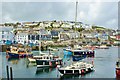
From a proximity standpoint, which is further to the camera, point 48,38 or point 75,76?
point 48,38

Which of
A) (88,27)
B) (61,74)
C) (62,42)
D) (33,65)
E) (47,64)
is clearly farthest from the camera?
(88,27)

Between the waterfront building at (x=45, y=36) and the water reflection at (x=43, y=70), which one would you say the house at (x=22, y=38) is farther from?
the water reflection at (x=43, y=70)

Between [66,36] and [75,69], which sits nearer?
[75,69]

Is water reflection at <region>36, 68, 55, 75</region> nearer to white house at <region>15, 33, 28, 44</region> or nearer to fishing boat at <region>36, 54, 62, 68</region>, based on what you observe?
fishing boat at <region>36, 54, 62, 68</region>

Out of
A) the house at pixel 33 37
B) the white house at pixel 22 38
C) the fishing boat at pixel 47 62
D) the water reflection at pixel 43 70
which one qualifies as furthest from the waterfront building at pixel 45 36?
the water reflection at pixel 43 70

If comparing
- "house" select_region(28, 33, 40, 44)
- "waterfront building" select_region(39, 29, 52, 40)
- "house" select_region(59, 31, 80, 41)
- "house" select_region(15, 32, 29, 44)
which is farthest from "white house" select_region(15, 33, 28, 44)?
"house" select_region(59, 31, 80, 41)

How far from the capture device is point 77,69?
24312 mm

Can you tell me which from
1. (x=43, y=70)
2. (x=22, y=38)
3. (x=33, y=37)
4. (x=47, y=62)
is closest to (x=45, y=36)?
(x=33, y=37)

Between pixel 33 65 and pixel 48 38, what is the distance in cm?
5325

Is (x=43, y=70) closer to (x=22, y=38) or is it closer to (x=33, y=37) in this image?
(x=22, y=38)

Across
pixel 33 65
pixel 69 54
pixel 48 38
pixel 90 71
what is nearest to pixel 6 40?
pixel 48 38

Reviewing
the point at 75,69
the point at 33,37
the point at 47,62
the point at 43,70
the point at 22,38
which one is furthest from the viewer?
the point at 33,37

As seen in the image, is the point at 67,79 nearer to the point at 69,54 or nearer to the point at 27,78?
the point at 27,78

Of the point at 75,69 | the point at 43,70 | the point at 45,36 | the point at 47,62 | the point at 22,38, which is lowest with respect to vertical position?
the point at 43,70
